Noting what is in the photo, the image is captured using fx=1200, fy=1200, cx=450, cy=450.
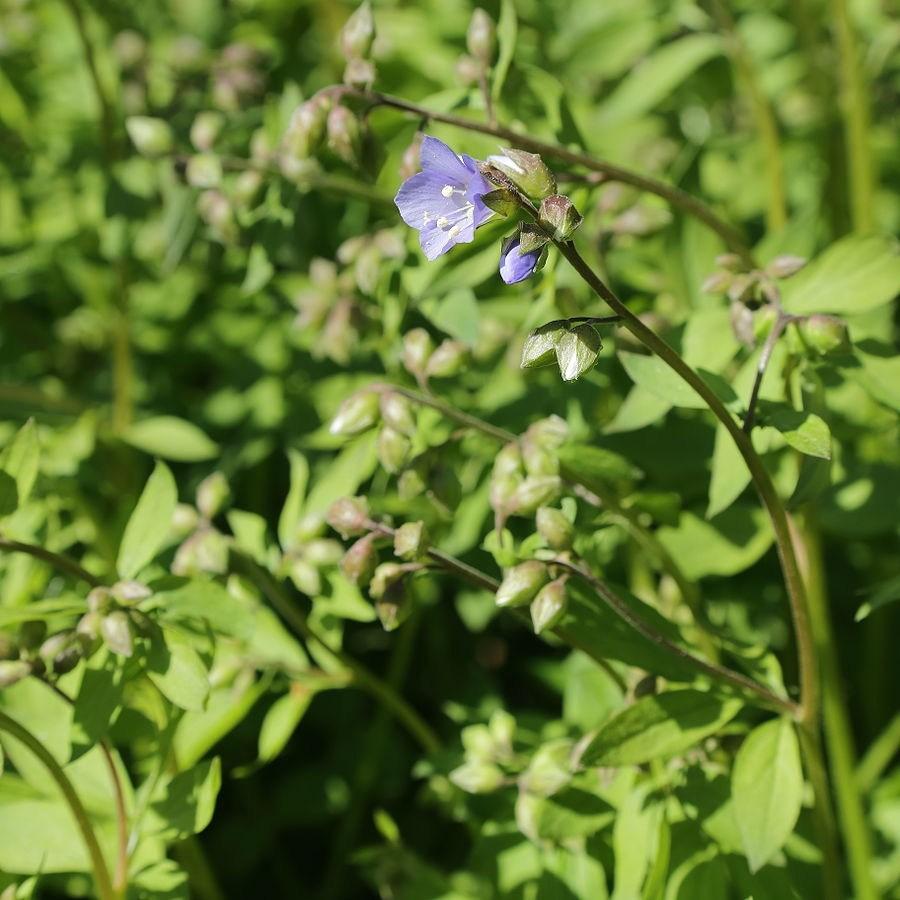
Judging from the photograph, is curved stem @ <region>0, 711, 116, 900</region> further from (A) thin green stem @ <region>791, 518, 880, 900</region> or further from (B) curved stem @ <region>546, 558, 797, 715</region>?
(A) thin green stem @ <region>791, 518, 880, 900</region>

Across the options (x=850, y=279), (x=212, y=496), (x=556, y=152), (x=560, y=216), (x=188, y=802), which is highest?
(x=560, y=216)

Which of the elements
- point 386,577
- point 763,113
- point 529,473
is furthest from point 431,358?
point 763,113

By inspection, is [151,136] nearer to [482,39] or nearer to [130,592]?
[482,39]

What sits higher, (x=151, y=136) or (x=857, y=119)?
(x=151, y=136)

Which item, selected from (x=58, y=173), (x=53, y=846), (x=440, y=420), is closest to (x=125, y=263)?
(x=58, y=173)

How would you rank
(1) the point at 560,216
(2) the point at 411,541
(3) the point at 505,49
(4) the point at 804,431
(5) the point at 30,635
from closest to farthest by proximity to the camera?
(1) the point at 560,216 < (4) the point at 804,431 < (2) the point at 411,541 < (5) the point at 30,635 < (3) the point at 505,49

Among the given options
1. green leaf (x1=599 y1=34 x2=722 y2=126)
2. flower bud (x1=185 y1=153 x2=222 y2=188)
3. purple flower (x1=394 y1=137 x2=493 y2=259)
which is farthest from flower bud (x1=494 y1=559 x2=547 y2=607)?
green leaf (x1=599 y1=34 x2=722 y2=126)

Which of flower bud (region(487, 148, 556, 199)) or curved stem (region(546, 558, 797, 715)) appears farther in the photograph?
curved stem (region(546, 558, 797, 715))
